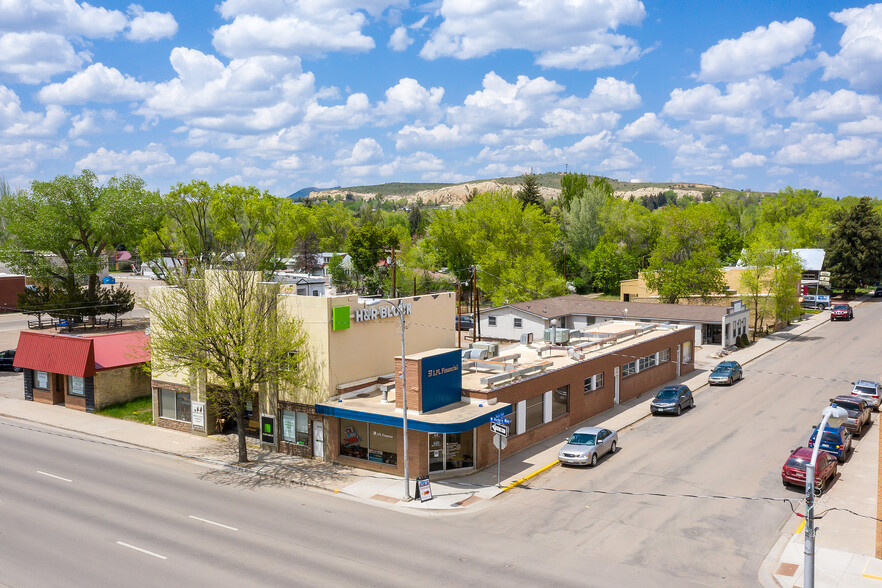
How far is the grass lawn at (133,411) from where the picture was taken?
38.5 meters

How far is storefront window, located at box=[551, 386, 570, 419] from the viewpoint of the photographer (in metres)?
33.8

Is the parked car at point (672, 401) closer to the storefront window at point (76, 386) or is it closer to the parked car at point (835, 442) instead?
the parked car at point (835, 442)

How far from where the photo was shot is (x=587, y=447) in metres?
29.2

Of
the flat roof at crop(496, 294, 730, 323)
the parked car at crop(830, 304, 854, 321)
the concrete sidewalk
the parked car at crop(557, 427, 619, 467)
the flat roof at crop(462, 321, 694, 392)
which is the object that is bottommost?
the concrete sidewalk

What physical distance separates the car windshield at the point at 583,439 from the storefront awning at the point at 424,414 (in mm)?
3354

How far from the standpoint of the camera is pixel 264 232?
8300cm

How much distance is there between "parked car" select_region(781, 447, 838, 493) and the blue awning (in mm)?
11615

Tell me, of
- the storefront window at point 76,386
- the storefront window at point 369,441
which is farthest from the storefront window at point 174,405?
the storefront window at point 369,441

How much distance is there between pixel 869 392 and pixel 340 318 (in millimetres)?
31954

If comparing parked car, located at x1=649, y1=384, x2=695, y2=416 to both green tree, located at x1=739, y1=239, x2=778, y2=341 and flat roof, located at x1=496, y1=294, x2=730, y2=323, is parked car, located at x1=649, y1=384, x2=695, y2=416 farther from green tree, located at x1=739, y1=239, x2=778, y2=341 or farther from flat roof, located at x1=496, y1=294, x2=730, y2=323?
green tree, located at x1=739, y1=239, x2=778, y2=341

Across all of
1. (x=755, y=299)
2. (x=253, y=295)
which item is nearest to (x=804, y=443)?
(x=253, y=295)

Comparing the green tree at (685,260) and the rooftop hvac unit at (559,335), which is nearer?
the rooftop hvac unit at (559,335)

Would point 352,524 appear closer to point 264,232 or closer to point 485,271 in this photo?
point 485,271

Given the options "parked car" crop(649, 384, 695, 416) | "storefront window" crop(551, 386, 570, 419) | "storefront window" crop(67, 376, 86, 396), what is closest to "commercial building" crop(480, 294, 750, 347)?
"parked car" crop(649, 384, 695, 416)
